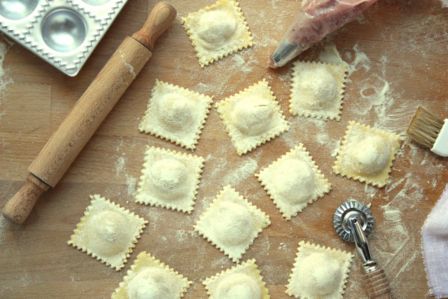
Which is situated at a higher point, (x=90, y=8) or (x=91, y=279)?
(x=90, y=8)

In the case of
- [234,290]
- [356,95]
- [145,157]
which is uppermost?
[356,95]

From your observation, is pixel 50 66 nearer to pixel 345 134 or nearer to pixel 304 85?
pixel 304 85

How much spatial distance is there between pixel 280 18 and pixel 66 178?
933 mm

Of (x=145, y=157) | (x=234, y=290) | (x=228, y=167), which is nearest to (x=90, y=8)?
(x=145, y=157)

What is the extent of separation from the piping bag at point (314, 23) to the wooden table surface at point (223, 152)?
7 cm

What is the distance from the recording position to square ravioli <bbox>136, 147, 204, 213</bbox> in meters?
2.06

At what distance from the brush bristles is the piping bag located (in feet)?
1.40

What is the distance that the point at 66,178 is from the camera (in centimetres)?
207

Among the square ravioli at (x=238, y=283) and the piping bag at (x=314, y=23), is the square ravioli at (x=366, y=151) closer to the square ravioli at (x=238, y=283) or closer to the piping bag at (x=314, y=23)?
the piping bag at (x=314, y=23)

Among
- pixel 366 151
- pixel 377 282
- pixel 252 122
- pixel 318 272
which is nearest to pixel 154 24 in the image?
pixel 252 122

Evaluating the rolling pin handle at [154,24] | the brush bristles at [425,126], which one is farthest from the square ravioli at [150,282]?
the brush bristles at [425,126]

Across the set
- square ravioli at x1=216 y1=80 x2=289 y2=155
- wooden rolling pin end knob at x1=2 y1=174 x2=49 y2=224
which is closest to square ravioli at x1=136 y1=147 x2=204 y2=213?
square ravioli at x1=216 y1=80 x2=289 y2=155

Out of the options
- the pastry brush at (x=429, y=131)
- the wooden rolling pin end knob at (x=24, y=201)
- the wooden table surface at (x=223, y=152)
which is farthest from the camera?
the pastry brush at (x=429, y=131)

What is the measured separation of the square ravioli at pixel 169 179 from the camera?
206 centimetres
